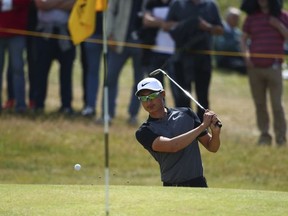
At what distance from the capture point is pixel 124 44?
1741cm

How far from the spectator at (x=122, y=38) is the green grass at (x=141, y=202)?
757 cm

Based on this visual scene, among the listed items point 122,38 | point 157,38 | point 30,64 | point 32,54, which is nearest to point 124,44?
point 122,38

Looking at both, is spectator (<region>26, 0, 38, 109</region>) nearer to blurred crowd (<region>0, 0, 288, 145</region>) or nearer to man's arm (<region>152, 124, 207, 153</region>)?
blurred crowd (<region>0, 0, 288, 145</region>)

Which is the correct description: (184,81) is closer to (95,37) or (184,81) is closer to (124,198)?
(95,37)

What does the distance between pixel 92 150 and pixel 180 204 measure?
6981 millimetres

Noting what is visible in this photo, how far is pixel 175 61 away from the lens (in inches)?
663

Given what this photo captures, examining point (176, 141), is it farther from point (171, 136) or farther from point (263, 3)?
point (263, 3)

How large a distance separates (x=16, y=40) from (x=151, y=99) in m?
7.74

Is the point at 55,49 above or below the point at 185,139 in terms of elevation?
below

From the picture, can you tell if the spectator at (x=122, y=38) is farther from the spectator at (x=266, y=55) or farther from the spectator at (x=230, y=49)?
the spectator at (x=230, y=49)

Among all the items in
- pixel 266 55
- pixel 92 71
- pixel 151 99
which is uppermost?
pixel 151 99

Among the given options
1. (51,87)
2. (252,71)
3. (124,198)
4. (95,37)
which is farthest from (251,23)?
(124,198)

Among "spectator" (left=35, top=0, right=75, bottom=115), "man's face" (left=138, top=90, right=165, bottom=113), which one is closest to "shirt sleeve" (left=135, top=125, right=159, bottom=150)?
"man's face" (left=138, top=90, right=165, bottom=113)

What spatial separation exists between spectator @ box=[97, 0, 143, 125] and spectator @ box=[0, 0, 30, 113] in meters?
1.39
